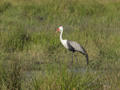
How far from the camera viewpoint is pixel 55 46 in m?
8.88

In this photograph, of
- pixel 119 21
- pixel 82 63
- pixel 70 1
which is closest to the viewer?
pixel 82 63

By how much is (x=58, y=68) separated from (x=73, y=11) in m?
10.6

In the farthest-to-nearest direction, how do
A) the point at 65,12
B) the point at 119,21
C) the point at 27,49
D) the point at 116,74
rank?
1. the point at 65,12
2. the point at 119,21
3. the point at 27,49
4. the point at 116,74

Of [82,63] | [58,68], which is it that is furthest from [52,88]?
[82,63]

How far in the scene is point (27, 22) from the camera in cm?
1280

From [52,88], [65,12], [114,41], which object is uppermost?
[65,12]

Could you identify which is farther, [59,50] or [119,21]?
[119,21]

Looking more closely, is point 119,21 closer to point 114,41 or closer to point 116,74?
point 114,41

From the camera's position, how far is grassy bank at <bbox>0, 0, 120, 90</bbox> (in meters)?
4.41

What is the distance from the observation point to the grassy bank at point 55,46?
14.5 feet

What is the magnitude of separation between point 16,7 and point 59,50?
22.8 feet

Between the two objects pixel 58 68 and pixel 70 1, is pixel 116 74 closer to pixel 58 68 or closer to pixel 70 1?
pixel 58 68

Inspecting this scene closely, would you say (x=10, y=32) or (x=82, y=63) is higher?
(x=10, y=32)

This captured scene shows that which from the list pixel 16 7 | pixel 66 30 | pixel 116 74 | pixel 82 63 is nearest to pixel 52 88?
pixel 116 74
